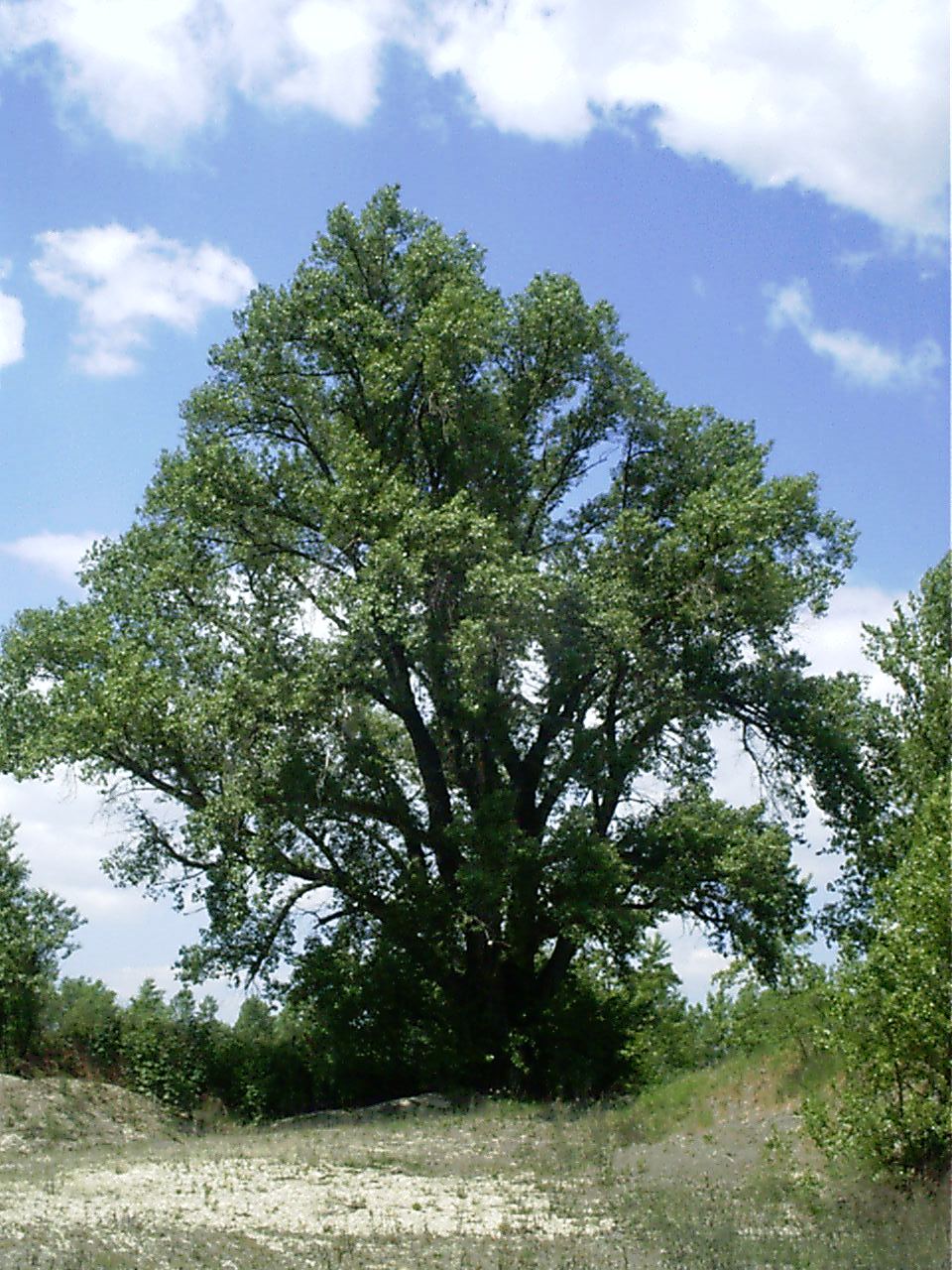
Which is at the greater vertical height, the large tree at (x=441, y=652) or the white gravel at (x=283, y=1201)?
the large tree at (x=441, y=652)

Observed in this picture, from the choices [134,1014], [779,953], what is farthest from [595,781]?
[134,1014]

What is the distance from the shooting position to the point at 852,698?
23.5 m

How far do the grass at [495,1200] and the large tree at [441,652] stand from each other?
14.3 feet

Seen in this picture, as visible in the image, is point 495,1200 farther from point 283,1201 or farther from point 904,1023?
point 904,1023

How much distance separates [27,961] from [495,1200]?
14870 millimetres

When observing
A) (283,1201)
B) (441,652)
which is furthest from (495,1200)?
(441,652)

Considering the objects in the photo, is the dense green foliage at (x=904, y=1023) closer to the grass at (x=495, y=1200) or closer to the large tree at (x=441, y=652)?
the grass at (x=495, y=1200)

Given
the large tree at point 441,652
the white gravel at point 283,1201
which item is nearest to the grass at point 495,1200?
the white gravel at point 283,1201

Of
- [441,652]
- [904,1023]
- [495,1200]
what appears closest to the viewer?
[904,1023]

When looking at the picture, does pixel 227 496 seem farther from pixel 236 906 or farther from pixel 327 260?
pixel 236 906

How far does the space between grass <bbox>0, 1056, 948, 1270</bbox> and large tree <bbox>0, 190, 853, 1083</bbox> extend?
14.3ft

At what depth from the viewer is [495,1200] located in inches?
507

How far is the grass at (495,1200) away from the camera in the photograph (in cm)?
1006

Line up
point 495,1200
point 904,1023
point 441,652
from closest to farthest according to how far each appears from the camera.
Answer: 1. point 904,1023
2. point 495,1200
3. point 441,652
